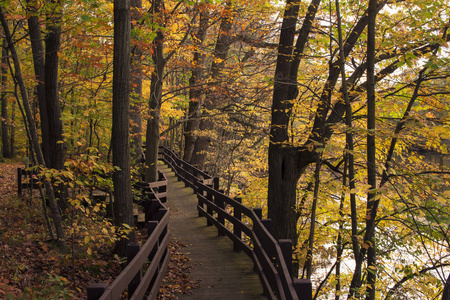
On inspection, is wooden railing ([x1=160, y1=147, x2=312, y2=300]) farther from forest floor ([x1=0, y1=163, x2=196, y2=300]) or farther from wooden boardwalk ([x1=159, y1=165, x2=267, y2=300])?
forest floor ([x1=0, y1=163, x2=196, y2=300])

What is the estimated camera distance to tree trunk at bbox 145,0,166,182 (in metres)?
11.1

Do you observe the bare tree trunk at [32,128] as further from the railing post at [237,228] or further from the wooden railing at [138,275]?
the railing post at [237,228]

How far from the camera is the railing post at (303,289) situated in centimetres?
390

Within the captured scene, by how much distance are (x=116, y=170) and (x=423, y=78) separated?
5.79m

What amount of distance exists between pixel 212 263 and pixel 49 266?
3.22 m

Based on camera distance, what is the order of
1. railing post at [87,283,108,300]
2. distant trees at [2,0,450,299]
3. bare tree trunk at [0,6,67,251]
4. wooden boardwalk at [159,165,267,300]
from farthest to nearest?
bare tree trunk at [0,6,67,251] < distant trees at [2,0,450,299] < wooden boardwalk at [159,165,267,300] < railing post at [87,283,108,300]

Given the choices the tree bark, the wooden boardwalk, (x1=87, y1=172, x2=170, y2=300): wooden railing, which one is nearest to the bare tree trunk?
(x1=87, y1=172, x2=170, y2=300): wooden railing

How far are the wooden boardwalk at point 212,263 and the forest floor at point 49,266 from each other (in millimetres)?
296

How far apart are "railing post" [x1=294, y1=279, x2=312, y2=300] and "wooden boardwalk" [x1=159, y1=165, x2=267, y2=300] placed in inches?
91.3

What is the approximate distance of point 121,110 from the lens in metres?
6.88

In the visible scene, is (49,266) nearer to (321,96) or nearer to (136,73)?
(136,73)

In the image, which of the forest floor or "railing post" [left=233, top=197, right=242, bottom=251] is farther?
"railing post" [left=233, top=197, right=242, bottom=251]

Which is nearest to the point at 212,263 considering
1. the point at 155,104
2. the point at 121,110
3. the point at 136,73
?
the point at 121,110

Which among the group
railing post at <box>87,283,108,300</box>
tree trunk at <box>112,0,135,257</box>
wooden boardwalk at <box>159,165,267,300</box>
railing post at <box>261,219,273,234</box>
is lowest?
wooden boardwalk at <box>159,165,267,300</box>
